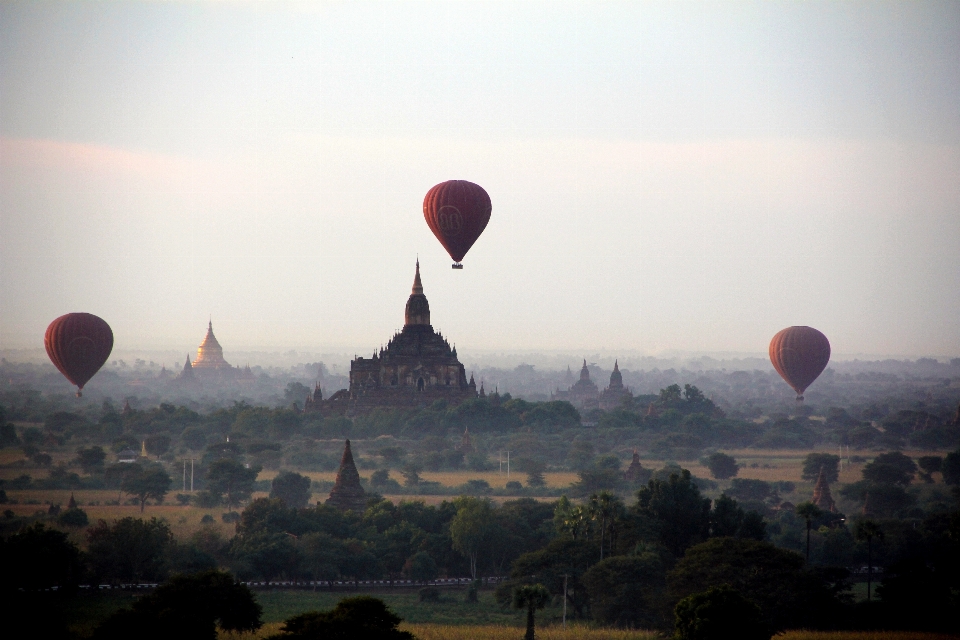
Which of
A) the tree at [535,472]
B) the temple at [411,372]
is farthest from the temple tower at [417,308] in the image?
the tree at [535,472]

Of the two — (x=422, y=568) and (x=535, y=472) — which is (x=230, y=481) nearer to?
(x=535, y=472)

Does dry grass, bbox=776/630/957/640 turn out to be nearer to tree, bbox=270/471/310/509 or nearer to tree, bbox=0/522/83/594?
tree, bbox=0/522/83/594

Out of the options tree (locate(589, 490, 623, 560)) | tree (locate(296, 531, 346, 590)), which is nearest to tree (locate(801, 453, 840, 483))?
tree (locate(589, 490, 623, 560))

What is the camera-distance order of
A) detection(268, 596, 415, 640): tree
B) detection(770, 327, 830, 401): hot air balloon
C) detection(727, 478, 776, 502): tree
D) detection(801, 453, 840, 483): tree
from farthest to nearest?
detection(770, 327, 830, 401): hot air balloon < detection(801, 453, 840, 483): tree < detection(727, 478, 776, 502): tree < detection(268, 596, 415, 640): tree

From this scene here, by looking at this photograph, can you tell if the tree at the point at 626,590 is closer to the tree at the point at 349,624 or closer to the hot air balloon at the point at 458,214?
the tree at the point at 349,624

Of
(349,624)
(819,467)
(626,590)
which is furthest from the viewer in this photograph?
(819,467)

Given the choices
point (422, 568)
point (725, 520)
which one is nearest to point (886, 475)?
point (725, 520)

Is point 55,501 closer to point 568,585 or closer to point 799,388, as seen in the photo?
point 568,585
